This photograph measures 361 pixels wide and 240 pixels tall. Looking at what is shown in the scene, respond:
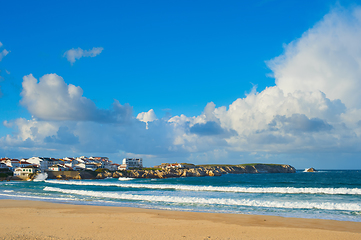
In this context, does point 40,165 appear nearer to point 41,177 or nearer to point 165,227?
point 41,177

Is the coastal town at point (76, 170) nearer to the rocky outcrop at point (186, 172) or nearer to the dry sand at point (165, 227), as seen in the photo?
the rocky outcrop at point (186, 172)

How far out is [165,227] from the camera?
14250 mm

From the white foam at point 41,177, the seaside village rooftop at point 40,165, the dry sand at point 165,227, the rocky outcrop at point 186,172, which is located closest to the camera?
the dry sand at point 165,227

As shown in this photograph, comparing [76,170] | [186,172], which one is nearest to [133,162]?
[186,172]

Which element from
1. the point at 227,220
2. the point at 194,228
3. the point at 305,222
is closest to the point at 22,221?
the point at 194,228

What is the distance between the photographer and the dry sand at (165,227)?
40.5 ft

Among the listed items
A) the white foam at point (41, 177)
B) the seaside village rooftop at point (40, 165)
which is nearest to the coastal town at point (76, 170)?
the seaside village rooftop at point (40, 165)

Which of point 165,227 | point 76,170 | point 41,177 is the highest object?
point 165,227

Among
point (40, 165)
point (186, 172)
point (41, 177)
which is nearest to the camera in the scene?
point (41, 177)

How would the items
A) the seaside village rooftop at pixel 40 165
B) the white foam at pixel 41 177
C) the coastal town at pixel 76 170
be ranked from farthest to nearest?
the seaside village rooftop at pixel 40 165 → the coastal town at pixel 76 170 → the white foam at pixel 41 177

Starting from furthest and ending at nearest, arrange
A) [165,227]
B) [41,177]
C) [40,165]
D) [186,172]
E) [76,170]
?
1. [186,172]
2. [40,165]
3. [76,170]
4. [41,177]
5. [165,227]

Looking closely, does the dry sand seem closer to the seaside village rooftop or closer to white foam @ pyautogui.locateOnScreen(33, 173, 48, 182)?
white foam @ pyautogui.locateOnScreen(33, 173, 48, 182)

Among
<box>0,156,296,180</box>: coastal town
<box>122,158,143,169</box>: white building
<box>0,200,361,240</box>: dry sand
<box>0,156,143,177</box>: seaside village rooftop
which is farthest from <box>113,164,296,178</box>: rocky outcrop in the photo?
<box>0,200,361,240</box>: dry sand

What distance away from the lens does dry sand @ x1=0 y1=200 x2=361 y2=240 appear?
12.3 meters
